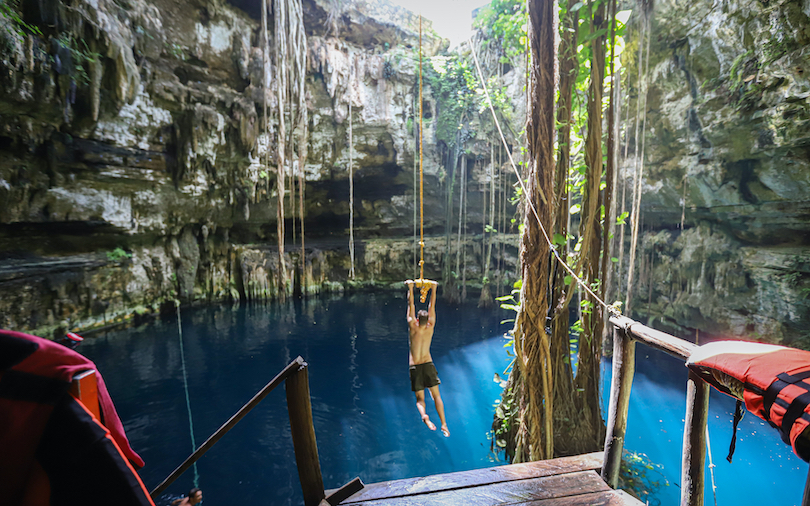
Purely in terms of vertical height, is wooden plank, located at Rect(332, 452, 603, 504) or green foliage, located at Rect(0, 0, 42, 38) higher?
green foliage, located at Rect(0, 0, 42, 38)

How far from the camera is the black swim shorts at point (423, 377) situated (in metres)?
2.96

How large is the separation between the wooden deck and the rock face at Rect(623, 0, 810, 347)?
401 centimetres

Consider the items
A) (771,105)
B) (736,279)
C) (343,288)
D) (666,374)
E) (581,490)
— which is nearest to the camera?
(581,490)

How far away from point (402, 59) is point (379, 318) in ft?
22.7

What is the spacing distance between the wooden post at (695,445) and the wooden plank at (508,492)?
1.37 feet

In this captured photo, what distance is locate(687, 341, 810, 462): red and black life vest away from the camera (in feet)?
2.36

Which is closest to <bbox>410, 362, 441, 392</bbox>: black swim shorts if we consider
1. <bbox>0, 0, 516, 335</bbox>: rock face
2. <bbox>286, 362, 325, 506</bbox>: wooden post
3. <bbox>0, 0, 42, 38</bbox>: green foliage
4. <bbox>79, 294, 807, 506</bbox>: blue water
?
<bbox>79, 294, 807, 506</bbox>: blue water

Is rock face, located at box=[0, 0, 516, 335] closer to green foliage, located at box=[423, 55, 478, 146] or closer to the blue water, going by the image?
green foliage, located at box=[423, 55, 478, 146]

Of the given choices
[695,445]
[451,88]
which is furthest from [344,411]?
[451,88]

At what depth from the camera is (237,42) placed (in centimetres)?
725

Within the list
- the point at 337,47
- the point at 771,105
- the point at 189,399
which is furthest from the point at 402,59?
the point at 189,399

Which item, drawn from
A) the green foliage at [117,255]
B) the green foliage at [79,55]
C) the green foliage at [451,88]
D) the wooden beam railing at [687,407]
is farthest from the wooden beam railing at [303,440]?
the green foliage at [451,88]

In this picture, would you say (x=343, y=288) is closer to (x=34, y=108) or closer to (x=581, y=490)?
(x=34, y=108)

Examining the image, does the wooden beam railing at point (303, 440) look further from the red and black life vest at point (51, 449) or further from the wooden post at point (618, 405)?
the wooden post at point (618, 405)
